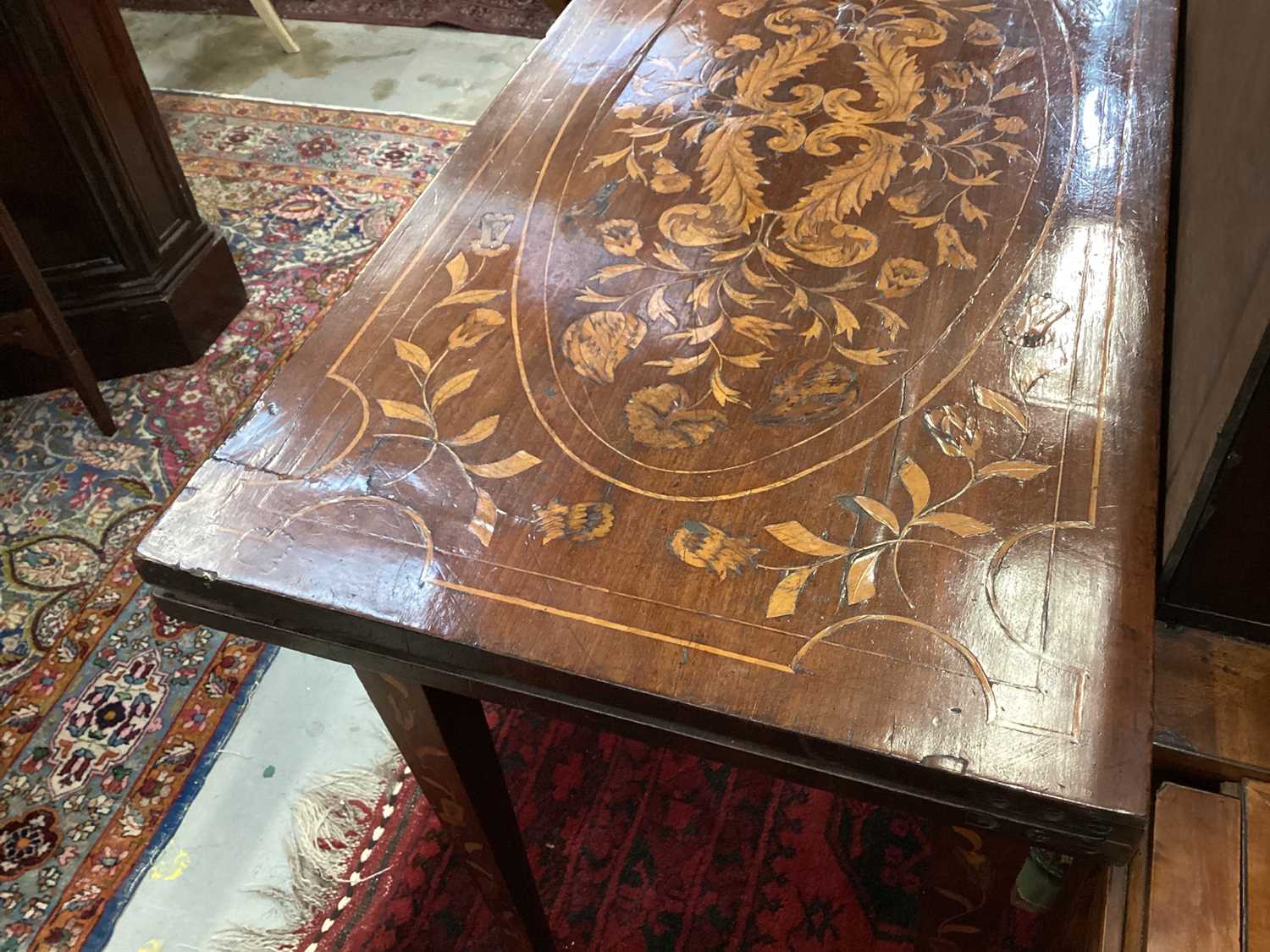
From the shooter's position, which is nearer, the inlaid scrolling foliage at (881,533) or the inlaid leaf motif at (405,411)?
the inlaid scrolling foliage at (881,533)

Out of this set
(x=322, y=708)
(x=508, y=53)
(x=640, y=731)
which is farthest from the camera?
(x=508, y=53)

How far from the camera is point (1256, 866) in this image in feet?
3.10

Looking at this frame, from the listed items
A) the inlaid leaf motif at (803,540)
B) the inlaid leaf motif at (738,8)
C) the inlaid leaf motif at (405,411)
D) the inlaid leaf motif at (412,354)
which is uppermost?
the inlaid leaf motif at (738,8)

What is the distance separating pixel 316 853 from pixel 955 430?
1.15 m

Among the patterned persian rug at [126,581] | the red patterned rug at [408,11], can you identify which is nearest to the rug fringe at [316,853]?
the patterned persian rug at [126,581]

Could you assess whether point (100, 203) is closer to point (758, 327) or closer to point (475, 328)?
point (475, 328)

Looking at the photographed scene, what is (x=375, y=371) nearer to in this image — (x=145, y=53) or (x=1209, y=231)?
(x=1209, y=231)

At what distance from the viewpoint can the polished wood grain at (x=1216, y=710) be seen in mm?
970

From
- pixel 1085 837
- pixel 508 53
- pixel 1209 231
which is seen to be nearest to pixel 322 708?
pixel 1085 837

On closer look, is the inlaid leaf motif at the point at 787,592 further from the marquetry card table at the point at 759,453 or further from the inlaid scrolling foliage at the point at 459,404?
the inlaid scrolling foliage at the point at 459,404

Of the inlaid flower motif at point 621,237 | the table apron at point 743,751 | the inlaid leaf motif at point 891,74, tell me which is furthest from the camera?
the inlaid leaf motif at point 891,74

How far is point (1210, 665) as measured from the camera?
991mm

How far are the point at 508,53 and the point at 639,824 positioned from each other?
2.60 metres

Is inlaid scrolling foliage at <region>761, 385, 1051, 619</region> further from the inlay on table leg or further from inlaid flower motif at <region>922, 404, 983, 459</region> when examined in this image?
the inlay on table leg
